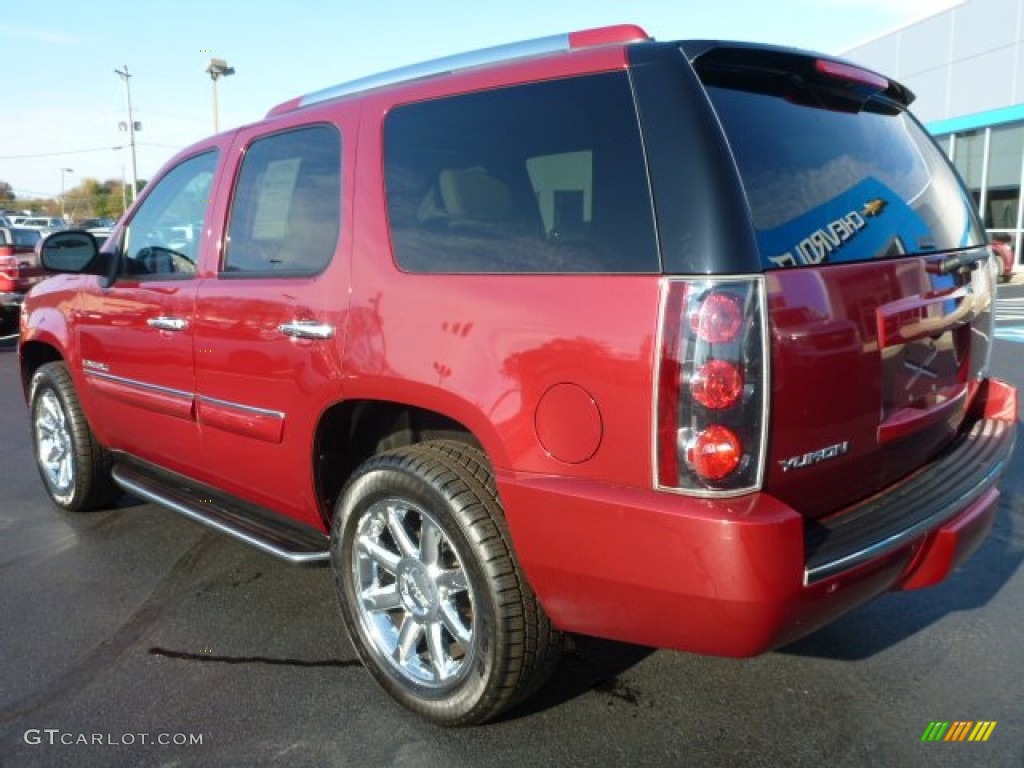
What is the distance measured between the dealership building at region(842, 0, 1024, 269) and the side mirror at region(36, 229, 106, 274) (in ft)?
61.6

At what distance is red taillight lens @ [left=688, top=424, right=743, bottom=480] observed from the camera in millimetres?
2033

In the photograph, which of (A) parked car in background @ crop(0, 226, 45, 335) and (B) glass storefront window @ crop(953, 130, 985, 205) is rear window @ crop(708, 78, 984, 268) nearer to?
(A) parked car in background @ crop(0, 226, 45, 335)

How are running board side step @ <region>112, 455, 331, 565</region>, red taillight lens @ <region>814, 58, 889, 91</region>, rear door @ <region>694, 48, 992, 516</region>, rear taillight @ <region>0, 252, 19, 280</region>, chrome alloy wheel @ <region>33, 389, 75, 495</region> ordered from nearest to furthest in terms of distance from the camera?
rear door @ <region>694, 48, 992, 516</region>, red taillight lens @ <region>814, 58, 889, 91</region>, running board side step @ <region>112, 455, 331, 565</region>, chrome alloy wheel @ <region>33, 389, 75, 495</region>, rear taillight @ <region>0, 252, 19, 280</region>

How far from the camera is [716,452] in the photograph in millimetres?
2037

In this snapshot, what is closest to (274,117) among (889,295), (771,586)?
(889,295)

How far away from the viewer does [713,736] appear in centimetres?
259

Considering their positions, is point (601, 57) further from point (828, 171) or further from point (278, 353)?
point (278, 353)

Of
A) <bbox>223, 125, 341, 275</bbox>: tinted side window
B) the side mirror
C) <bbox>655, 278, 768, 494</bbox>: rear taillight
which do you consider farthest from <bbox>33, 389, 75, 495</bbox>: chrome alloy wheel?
<bbox>655, 278, 768, 494</bbox>: rear taillight

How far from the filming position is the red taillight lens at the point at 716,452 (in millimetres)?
2033

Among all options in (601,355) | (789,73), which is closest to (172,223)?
(601,355)

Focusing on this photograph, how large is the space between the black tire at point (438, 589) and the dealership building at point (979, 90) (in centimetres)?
1954

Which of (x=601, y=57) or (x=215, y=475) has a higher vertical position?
(x=601, y=57)

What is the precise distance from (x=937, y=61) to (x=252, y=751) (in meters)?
25.0

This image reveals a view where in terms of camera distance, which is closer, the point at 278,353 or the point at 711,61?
the point at 711,61
